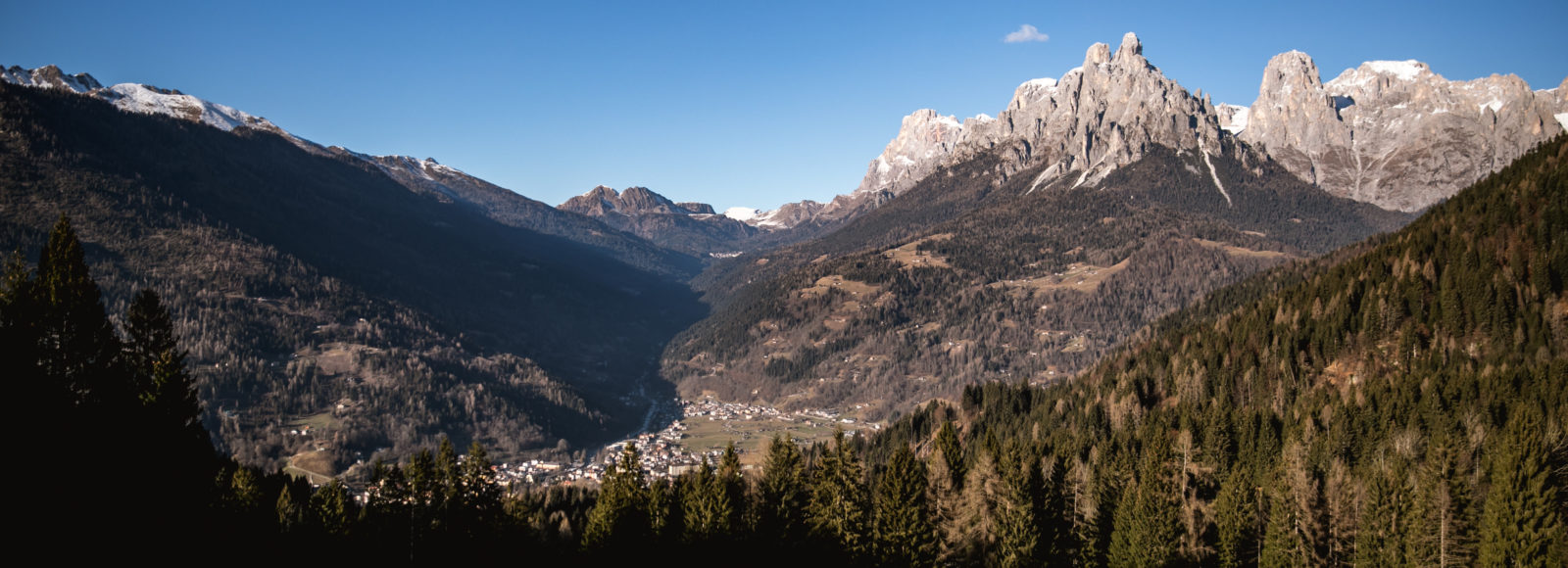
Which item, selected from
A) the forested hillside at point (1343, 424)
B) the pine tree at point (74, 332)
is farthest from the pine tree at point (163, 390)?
the forested hillside at point (1343, 424)

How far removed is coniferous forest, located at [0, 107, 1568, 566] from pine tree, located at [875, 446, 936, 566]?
0.72 feet

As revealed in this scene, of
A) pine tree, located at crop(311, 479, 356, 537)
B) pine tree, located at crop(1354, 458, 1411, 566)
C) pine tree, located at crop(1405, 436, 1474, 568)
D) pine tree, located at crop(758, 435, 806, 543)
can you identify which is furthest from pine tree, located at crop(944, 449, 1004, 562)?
pine tree, located at crop(311, 479, 356, 537)

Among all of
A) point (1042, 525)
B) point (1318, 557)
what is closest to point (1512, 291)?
point (1318, 557)

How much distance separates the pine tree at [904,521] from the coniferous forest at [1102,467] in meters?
0.22

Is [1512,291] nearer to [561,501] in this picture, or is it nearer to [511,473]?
[561,501]

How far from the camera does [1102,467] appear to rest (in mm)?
78438

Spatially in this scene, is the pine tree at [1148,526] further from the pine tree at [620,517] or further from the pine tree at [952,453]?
the pine tree at [620,517]

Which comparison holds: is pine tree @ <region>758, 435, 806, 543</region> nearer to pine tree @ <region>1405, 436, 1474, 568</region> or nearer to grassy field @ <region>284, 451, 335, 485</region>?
pine tree @ <region>1405, 436, 1474, 568</region>

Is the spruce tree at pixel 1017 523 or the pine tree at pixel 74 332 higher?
the pine tree at pixel 74 332

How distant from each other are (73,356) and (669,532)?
4628cm

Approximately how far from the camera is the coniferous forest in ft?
117

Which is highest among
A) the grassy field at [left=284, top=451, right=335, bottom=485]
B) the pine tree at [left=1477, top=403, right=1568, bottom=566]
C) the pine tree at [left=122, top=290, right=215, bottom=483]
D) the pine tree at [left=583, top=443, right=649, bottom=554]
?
the pine tree at [left=122, top=290, right=215, bottom=483]

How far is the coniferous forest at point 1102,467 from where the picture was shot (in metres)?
35.6

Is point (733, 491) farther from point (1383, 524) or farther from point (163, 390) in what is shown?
point (1383, 524)
